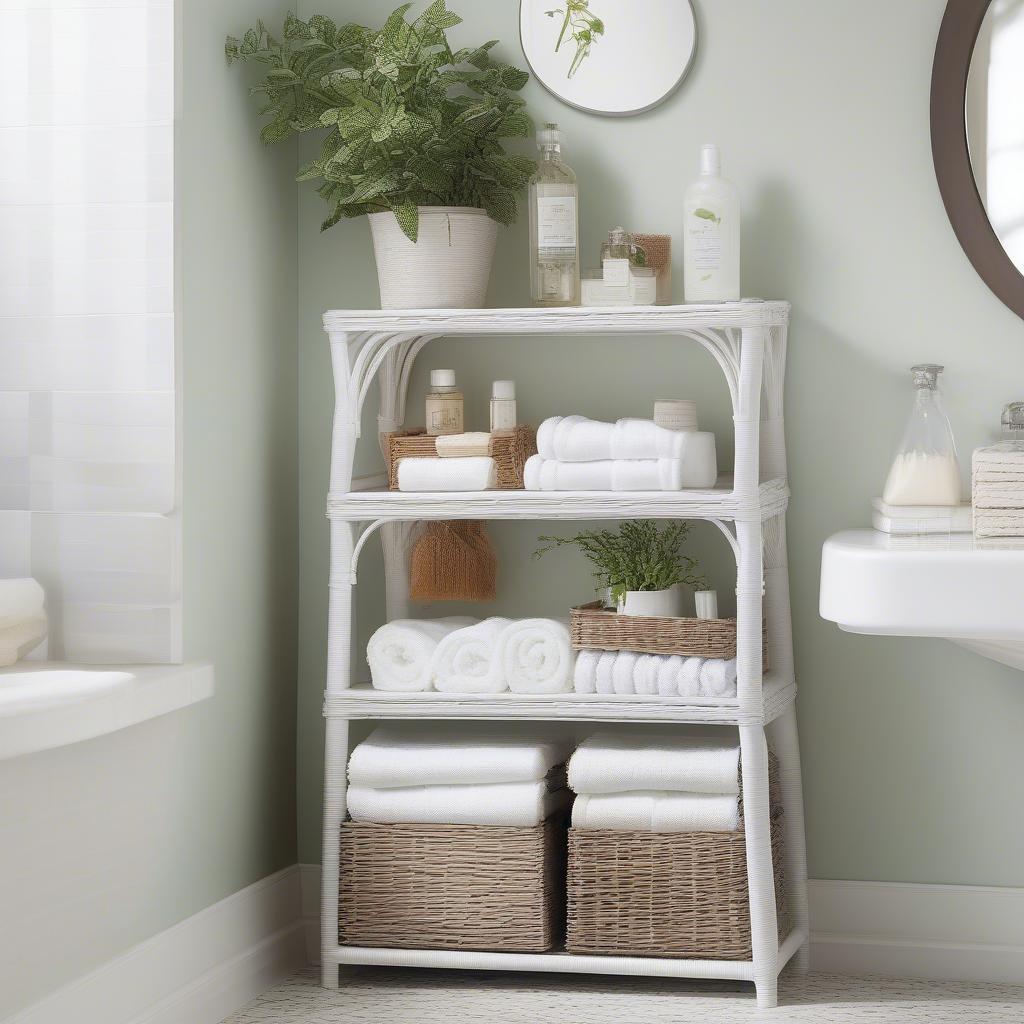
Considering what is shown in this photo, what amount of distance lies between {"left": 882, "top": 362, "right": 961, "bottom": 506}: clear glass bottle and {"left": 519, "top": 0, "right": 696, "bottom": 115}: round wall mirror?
2.17 feet

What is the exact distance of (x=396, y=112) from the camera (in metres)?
2.18

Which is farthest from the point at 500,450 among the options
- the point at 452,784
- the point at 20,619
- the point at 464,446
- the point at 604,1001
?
the point at 604,1001

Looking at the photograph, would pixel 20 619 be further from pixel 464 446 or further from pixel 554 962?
pixel 554 962

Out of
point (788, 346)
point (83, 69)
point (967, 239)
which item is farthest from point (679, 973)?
point (83, 69)

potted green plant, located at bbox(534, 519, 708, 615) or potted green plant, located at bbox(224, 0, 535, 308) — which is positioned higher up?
potted green plant, located at bbox(224, 0, 535, 308)

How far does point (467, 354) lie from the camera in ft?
8.29

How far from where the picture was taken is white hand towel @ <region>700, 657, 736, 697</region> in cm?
A: 216

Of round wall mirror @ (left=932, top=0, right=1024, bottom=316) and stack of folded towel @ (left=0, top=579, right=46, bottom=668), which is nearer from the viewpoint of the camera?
stack of folded towel @ (left=0, top=579, right=46, bottom=668)

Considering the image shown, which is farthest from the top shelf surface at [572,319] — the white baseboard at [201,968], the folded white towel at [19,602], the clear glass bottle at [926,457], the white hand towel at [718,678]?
the white baseboard at [201,968]

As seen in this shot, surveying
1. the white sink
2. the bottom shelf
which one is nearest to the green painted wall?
the bottom shelf

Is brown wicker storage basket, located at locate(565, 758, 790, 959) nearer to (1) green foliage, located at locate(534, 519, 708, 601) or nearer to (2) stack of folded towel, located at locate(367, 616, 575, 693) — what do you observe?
(2) stack of folded towel, located at locate(367, 616, 575, 693)

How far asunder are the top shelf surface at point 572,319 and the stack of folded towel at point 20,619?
2.02 feet

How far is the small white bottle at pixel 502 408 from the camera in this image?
229 centimetres

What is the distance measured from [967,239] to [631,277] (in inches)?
22.0
